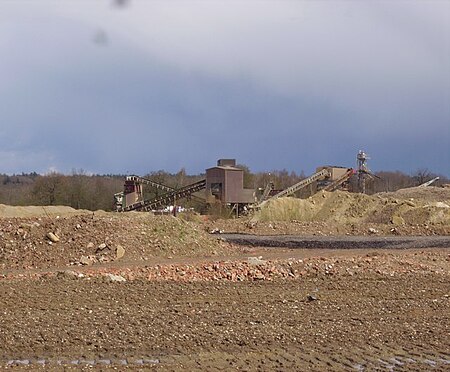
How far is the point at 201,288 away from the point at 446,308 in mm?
5592

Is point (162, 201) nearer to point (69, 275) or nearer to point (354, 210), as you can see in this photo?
point (354, 210)

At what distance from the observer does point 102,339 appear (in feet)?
34.7

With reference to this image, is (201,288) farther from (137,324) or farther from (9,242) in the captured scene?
(9,242)

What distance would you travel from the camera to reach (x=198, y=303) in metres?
14.1

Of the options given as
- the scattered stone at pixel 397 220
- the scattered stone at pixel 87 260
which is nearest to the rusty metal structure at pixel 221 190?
the scattered stone at pixel 397 220

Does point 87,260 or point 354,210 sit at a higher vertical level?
point 354,210

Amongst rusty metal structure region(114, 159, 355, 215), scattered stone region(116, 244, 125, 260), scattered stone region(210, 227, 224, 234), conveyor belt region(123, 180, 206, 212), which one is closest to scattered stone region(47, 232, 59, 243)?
scattered stone region(116, 244, 125, 260)

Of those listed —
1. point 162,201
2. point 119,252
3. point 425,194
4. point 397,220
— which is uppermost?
point 425,194

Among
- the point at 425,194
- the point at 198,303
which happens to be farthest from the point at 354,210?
the point at 198,303

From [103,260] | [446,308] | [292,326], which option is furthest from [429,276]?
[103,260]

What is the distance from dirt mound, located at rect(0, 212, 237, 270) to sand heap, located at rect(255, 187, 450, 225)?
62.5ft

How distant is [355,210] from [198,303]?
3265cm

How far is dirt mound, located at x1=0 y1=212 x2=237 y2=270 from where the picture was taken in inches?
853

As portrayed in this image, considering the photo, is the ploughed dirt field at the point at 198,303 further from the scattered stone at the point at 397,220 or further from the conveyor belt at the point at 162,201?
the conveyor belt at the point at 162,201
